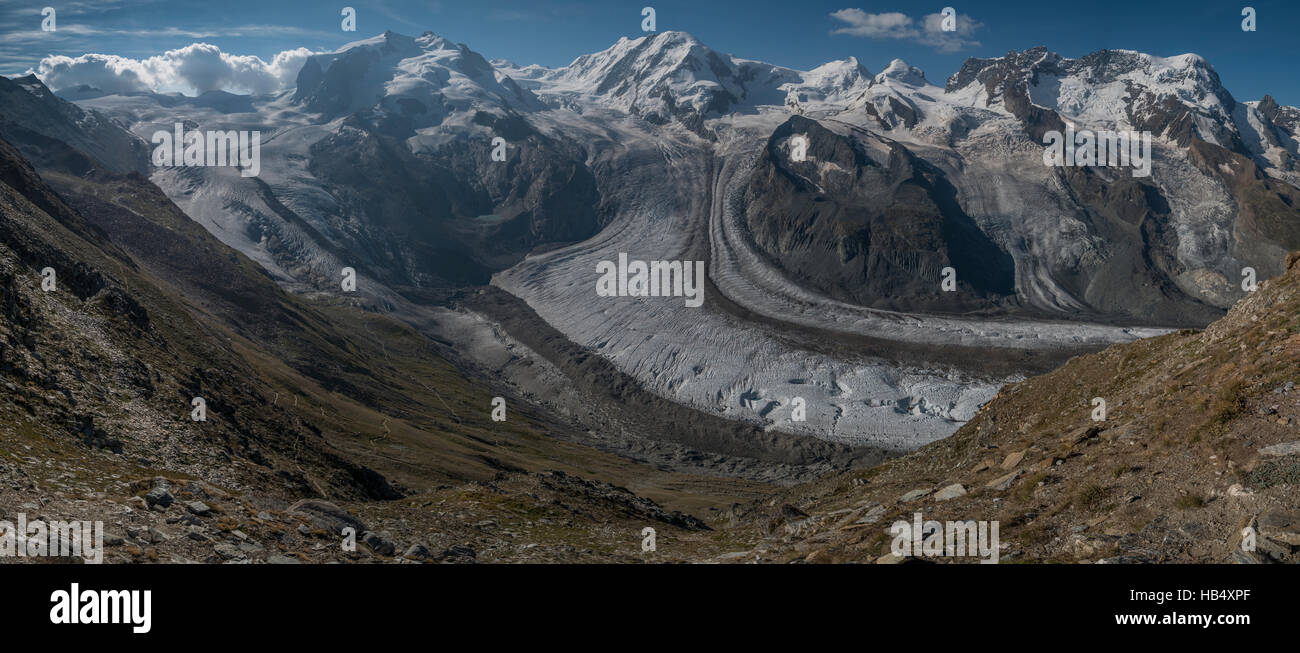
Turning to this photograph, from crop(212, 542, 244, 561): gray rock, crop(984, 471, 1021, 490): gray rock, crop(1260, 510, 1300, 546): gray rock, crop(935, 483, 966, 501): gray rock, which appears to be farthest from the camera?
crop(935, 483, 966, 501): gray rock

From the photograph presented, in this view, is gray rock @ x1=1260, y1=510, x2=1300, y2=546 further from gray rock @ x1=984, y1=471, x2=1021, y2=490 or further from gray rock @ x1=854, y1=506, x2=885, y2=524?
gray rock @ x1=854, y1=506, x2=885, y2=524

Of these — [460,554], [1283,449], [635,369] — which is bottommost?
[460,554]

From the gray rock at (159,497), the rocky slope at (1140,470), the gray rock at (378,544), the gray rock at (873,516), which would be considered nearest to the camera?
the rocky slope at (1140,470)

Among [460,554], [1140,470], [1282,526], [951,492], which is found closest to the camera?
[1282,526]

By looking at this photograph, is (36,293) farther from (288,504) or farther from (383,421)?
(383,421)

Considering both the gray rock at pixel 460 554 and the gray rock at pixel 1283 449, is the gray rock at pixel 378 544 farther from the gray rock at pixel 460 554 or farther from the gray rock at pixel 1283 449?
the gray rock at pixel 1283 449

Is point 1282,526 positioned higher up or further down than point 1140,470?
further down

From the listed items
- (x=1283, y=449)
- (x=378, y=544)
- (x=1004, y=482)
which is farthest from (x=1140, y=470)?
(x=378, y=544)

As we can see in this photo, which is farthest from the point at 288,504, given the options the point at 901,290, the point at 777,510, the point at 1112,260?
the point at 1112,260

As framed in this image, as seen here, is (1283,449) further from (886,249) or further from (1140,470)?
(886,249)

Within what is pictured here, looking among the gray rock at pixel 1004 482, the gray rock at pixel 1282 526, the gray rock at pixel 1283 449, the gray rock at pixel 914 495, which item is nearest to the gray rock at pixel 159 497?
the gray rock at pixel 914 495

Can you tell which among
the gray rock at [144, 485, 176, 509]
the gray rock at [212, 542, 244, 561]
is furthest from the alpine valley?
the gray rock at [144, 485, 176, 509]
